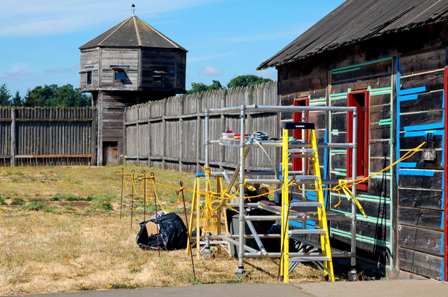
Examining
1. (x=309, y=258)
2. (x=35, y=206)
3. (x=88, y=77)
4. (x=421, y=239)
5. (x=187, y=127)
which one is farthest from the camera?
(x=88, y=77)

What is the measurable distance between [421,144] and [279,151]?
6029 millimetres

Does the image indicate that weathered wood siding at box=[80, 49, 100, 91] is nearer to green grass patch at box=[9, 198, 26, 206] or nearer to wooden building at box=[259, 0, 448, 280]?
green grass patch at box=[9, 198, 26, 206]

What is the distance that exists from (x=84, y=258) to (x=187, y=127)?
20971 millimetres

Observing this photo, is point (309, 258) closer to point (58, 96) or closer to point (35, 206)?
point (35, 206)

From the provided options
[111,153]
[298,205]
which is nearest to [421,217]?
[298,205]

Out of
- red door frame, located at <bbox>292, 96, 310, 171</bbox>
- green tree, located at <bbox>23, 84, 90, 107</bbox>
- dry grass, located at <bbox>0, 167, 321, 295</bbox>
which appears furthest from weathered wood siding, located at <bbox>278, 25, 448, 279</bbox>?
green tree, located at <bbox>23, 84, 90, 107</bbox>

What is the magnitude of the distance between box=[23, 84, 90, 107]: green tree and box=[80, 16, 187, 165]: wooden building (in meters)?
87.4

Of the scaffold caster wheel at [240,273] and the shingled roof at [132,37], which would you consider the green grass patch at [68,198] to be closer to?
the scaffold caster wheel at [240,273]

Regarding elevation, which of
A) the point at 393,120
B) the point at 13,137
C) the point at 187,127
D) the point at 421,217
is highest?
the point at 187,127

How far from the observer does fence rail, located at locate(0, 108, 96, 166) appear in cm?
4238

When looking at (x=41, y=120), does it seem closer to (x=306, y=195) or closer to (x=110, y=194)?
(x=110, y=194)

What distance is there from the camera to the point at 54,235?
15758 mm

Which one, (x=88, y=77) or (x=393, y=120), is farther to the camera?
(x=88, y=77)

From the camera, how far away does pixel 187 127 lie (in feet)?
111
